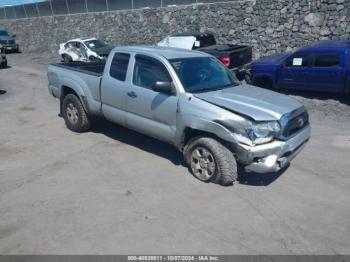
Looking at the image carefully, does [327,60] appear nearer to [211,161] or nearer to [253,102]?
[253,102]

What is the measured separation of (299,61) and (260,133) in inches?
273

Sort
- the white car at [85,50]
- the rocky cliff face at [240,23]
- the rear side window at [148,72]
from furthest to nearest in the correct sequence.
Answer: the white car at [85,50], the rocky cliff face at [240,23], the rear side window at [148,72]

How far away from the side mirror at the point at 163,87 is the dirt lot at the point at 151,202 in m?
1.34

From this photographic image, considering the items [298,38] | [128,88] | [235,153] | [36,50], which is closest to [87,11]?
[36,50]

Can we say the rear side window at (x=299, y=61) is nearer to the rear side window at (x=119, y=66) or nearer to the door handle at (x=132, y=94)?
the rear side window at (x=119, y=66)

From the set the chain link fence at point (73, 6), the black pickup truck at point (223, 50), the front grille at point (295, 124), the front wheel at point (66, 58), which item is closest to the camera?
the front grille at point (295, 124)

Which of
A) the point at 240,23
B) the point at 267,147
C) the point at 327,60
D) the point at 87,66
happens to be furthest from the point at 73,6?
the point at 267,147

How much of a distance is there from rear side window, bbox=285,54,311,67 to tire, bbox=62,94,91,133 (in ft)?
21.8

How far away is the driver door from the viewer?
234 inches

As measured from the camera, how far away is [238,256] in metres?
3.90

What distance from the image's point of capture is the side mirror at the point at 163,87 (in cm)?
569

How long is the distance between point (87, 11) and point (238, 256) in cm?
2509

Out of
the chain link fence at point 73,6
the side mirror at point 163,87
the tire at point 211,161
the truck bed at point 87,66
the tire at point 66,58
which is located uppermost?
the chain link fence at point 73,6

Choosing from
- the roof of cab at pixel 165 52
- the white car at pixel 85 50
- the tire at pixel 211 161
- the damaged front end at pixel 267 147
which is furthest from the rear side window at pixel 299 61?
the white car at pixel 85 50
